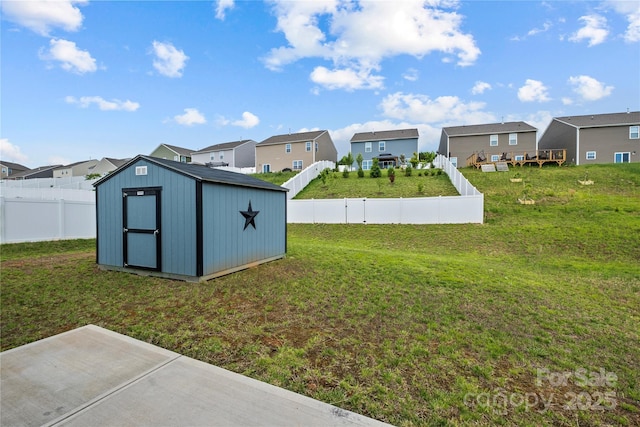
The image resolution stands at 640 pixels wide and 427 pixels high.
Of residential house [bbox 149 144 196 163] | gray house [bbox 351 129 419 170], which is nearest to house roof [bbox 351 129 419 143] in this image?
gray house [bbox 351 129 419 170]

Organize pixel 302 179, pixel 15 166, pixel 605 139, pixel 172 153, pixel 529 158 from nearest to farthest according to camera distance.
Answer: pixel 302 179 → pixel 529 158 → pixel 605 139 → pixel 172 153 → pixel 15 166

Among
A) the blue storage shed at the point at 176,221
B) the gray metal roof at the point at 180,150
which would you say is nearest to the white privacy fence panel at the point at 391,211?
the blue storage shed at the point at 176,221

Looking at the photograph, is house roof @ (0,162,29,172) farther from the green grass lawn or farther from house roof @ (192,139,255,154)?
the green grass lawn

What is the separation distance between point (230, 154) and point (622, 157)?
41580 mm

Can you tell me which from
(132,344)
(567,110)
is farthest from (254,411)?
(567,110)

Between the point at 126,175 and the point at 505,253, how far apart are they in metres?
12.0

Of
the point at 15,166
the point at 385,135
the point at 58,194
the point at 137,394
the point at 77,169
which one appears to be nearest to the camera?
the point at 137,394

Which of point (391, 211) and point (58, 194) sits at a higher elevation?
point (58, 194)

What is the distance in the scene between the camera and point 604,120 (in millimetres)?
27203

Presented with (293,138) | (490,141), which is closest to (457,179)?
(490,141)

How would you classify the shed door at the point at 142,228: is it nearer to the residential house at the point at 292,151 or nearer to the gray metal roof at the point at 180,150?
the residential house at the point at 292,151

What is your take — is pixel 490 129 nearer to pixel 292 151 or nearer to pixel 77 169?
pixel 292 151

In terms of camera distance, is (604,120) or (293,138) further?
(293,138)

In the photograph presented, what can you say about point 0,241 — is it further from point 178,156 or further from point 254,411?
point 178,156
